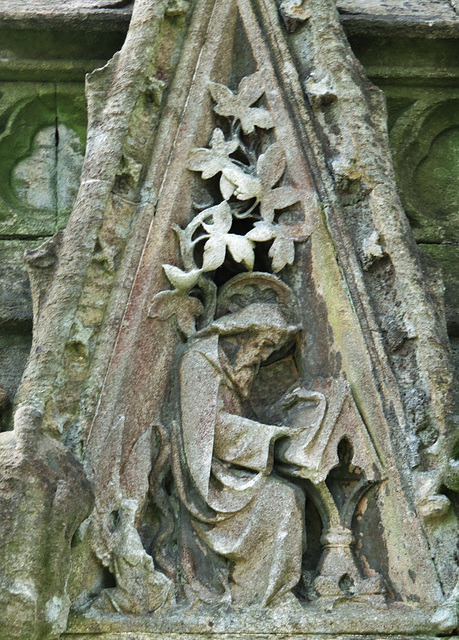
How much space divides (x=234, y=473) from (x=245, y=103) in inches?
58.1

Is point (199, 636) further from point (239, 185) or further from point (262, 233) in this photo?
point (239, 185)

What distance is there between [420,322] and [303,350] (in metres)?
0.44

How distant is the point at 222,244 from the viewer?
12.0 feet

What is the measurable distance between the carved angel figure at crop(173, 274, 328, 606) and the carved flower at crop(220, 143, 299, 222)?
401 millimetres

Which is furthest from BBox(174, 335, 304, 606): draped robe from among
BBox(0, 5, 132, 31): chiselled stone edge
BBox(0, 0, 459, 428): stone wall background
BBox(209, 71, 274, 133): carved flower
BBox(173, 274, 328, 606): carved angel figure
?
BBox(0, 5, 132, 31): chiselled stone edge

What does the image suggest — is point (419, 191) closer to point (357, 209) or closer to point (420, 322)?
point (357, 209)

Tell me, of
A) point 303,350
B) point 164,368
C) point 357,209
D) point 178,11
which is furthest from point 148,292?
point 178,11

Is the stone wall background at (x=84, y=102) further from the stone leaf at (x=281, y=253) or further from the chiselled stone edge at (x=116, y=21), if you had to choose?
the stone leaf at (x=281, y=253)

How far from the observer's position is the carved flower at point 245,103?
3.91 m

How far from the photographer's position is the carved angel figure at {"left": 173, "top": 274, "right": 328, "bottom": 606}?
3.27m

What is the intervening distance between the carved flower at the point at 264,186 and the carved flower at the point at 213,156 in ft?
0.14

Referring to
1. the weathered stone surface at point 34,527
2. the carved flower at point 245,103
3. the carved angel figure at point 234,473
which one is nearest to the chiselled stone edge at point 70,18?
the carved flower at point 245,103

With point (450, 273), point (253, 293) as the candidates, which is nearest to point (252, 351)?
point (253, 293)

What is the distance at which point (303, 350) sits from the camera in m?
3.68
